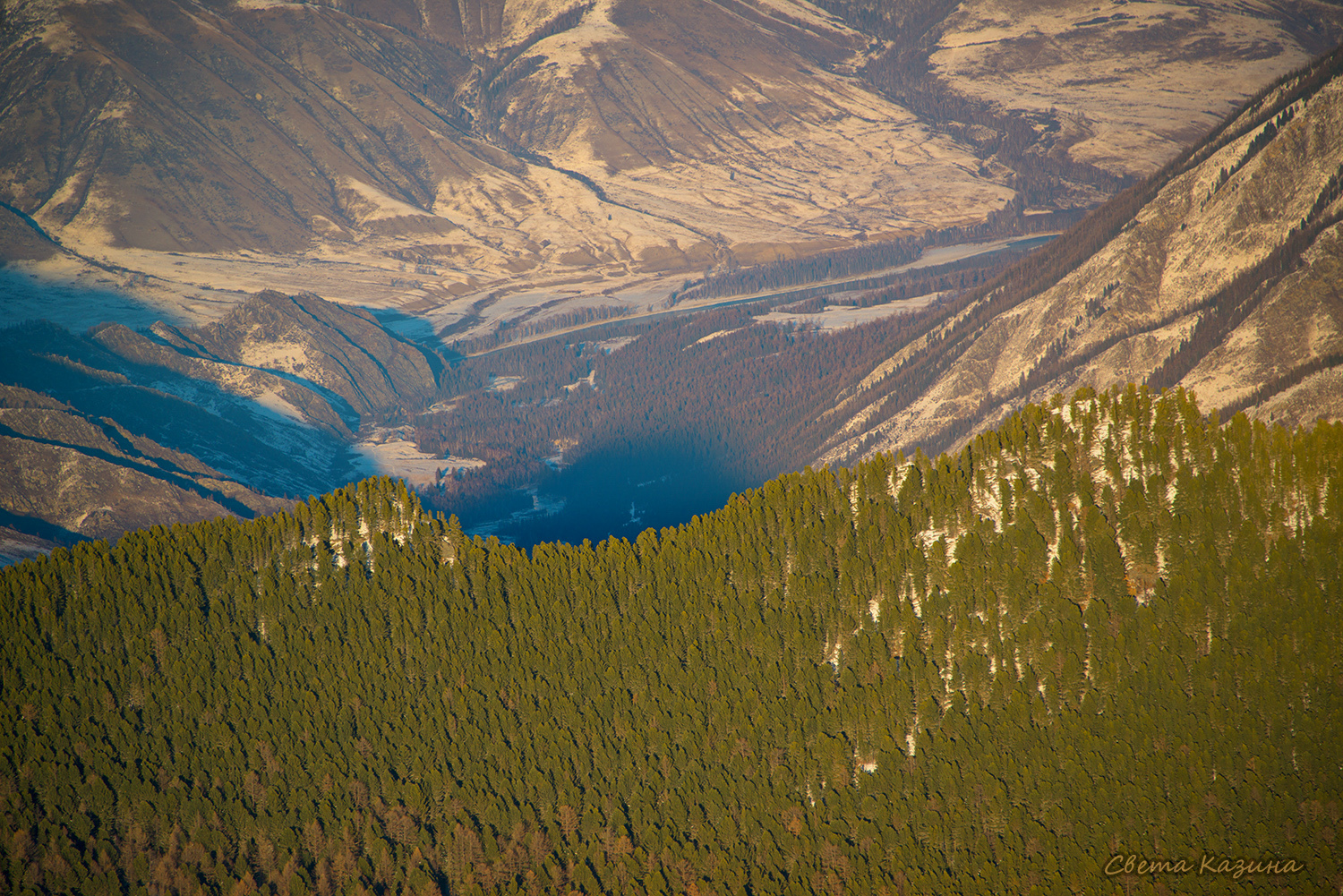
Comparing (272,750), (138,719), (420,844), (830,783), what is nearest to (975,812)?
(830,783)

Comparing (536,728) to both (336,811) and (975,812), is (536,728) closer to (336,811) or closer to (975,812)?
(336,811)

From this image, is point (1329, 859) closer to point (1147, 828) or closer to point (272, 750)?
point (1147, 828)

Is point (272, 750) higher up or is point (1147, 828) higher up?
point (1147, 828)

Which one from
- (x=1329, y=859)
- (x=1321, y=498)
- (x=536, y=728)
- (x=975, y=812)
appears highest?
(x=1321, y=498)

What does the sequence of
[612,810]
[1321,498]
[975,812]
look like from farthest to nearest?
[1321,498] → [612,810] → [975,812]

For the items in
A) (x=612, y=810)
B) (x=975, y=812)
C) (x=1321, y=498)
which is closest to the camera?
(x=975, y=812)

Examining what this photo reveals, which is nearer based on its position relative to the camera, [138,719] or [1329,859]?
[1329,859]

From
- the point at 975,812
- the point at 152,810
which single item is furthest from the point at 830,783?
the point at 152,810

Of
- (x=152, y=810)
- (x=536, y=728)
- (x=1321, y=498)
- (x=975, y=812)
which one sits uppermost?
(x=1321, y=498)

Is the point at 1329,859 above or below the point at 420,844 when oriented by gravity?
above
